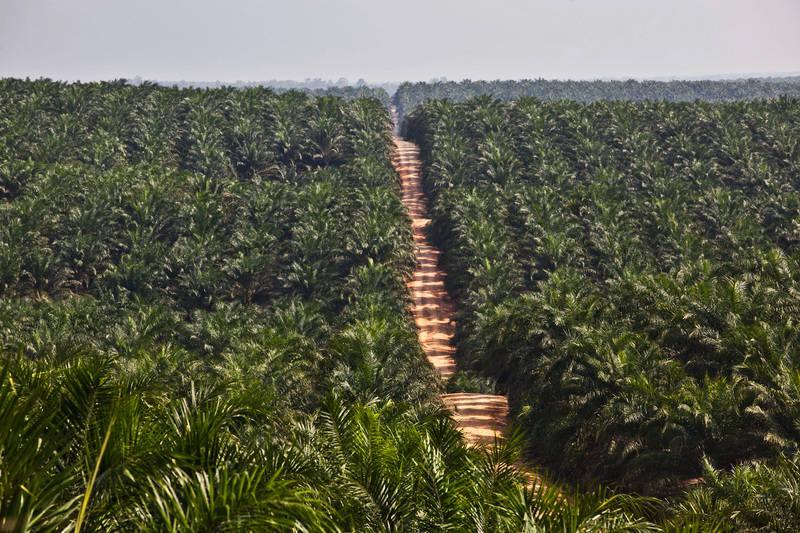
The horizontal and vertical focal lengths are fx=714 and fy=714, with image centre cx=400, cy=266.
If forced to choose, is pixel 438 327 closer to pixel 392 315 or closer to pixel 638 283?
pixel 392 315

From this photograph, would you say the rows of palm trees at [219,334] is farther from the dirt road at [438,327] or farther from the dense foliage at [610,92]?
the dense foliage at [610,92]

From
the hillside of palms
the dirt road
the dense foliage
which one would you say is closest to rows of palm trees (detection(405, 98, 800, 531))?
the hillside of palms

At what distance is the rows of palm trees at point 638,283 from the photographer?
20.3m

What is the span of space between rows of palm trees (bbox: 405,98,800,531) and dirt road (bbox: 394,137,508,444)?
1494 mm

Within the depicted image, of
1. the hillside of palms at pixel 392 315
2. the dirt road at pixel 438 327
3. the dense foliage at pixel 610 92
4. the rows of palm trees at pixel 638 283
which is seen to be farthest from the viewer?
the dense foliage at pixel 610 92

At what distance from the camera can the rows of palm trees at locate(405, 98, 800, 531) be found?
20281mm

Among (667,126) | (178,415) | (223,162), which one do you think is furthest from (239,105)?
(178,415)

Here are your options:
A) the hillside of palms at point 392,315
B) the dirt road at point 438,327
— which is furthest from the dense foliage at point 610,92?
the dirt road at point 438,327

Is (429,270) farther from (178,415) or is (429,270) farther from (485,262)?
(178,415)

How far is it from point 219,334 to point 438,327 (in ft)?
68.8

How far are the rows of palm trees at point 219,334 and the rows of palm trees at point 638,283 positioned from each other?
3.69 m

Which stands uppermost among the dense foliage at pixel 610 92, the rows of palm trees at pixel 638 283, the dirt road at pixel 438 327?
the dense foliage at pixel 610 92

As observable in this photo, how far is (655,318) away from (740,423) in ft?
26.2

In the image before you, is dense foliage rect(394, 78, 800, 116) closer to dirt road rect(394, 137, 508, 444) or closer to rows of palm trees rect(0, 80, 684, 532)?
rows of palm trees rect(0, 80, 684, 532)
